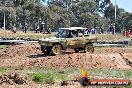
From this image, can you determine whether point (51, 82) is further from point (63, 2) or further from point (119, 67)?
point (63, 2)

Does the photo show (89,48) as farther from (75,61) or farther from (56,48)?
(75,61)

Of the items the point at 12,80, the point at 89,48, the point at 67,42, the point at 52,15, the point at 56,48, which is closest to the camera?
the point at 12,80

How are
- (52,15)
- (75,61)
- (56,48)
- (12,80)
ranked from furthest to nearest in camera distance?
(52,15)
(56,48)
(75,61)
(12,80)

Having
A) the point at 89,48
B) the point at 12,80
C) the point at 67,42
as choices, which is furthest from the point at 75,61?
the point at 12,80

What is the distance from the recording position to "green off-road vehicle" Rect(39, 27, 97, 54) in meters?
26.9

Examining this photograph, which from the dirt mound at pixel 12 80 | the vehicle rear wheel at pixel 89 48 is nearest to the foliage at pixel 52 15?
the vehicle rear wheel at pixel 89 48

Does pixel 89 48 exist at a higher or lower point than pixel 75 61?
higher

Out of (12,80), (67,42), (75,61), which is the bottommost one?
(75,61)

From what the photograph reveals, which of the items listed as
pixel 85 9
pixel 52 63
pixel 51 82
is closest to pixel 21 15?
pixel 85 9

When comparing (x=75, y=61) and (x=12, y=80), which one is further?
(x=75, y=61)

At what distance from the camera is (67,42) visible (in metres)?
27.4

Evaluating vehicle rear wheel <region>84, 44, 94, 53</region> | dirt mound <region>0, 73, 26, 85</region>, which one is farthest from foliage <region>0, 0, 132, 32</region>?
dirt mound <region>0, 73, 26, 85</region>

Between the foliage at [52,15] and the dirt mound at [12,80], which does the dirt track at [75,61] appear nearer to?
the dirt mound at [12,80]

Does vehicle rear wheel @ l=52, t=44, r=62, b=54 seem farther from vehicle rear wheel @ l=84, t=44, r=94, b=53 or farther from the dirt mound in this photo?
the dirt mound
